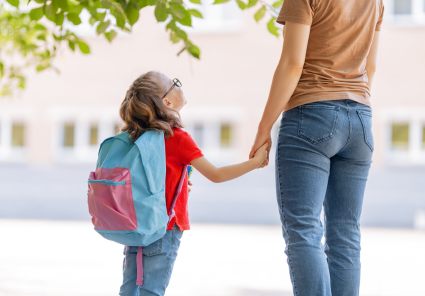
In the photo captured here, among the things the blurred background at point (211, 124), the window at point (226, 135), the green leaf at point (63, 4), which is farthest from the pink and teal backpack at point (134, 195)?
the window at point (226, 135)

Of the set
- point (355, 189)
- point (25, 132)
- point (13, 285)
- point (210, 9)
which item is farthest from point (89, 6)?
point (25, 132)

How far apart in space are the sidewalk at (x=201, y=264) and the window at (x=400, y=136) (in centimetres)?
285

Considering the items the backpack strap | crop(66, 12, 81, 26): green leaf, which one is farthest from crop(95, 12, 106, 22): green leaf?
the backpack strap

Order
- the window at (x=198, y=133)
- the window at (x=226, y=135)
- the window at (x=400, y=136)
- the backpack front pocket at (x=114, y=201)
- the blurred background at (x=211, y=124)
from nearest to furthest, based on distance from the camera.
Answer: the backpack front pocket at (x=114, y=201)
the blurred background at (x=211, y=124)
the window at (x=400, y=136)
the window at (x=226, y=135)
the window at (x=198, y=133)

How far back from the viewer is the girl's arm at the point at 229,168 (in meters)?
2.14

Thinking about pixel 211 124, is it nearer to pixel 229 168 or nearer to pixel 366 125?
pixel 229 168

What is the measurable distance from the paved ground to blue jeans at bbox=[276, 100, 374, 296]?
818 cm

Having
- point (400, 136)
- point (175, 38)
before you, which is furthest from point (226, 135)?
point (175, 38)

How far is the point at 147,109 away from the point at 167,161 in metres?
0.25

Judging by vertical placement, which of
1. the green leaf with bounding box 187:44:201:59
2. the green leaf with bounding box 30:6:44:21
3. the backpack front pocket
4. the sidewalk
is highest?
the green leaf with bounding box 30:6:44:21

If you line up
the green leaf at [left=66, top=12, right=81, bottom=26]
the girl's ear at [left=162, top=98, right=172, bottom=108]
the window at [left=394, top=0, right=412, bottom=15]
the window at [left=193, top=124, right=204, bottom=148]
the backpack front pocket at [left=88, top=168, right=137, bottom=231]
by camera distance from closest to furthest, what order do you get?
the backpack front pocket at [left=88, top=168, right=137, bottom=231], the girl's ear at [left=162, top=98, right=172, bottom=108], the green leaf at [left=66, top=12, right=81, bottom=26], the window at [left=394, top=0, right=412, bottom=15], the window at [left=193, top=124, right=204, bottom=148]

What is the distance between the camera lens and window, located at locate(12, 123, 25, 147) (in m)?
12.0

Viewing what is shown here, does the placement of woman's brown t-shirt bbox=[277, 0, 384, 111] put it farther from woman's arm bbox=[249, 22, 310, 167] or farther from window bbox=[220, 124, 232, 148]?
window bbox=[220, 124, 232, 148]

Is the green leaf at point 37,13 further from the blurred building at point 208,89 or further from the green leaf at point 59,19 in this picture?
the blurred building at point 208,89
